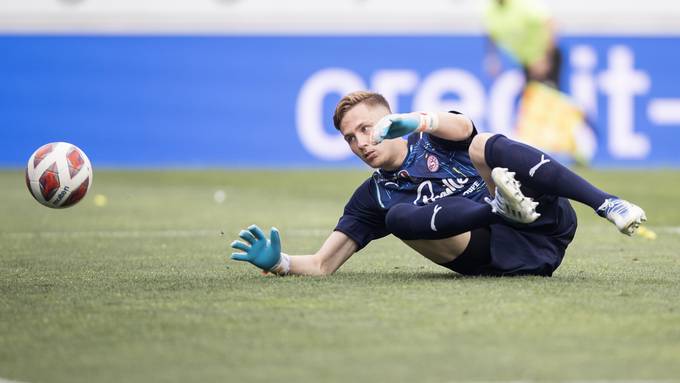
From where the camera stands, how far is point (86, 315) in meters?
4.73

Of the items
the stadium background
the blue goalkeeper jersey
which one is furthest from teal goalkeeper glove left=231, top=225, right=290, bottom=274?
the stadium background

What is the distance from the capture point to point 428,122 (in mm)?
Result: 5320

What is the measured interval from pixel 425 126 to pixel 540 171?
501 mm

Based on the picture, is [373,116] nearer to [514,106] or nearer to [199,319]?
[199,319]

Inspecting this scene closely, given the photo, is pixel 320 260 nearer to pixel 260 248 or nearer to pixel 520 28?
pixel 260 248

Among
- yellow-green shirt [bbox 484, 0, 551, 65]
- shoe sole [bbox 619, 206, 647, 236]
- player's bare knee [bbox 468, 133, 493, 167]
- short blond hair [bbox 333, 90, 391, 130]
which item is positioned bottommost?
shoe sole [bbox 619, 206, 647, 236]

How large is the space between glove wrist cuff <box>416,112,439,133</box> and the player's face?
0.28m

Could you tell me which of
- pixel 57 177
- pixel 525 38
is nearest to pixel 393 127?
pixel 57 177

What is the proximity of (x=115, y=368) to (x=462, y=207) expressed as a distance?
1.97 m

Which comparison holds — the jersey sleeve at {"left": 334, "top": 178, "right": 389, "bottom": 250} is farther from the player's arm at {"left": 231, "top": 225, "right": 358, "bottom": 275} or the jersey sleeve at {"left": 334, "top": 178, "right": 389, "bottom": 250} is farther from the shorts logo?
the shorts logo

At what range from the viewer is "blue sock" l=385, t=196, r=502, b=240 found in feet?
17.3

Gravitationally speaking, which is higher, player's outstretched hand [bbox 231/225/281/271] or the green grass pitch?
player's outstretched hand [bbox 231/225/281/271]

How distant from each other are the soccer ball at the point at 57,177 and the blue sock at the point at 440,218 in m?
2.16

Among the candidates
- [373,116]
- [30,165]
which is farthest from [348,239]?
[30,165]
